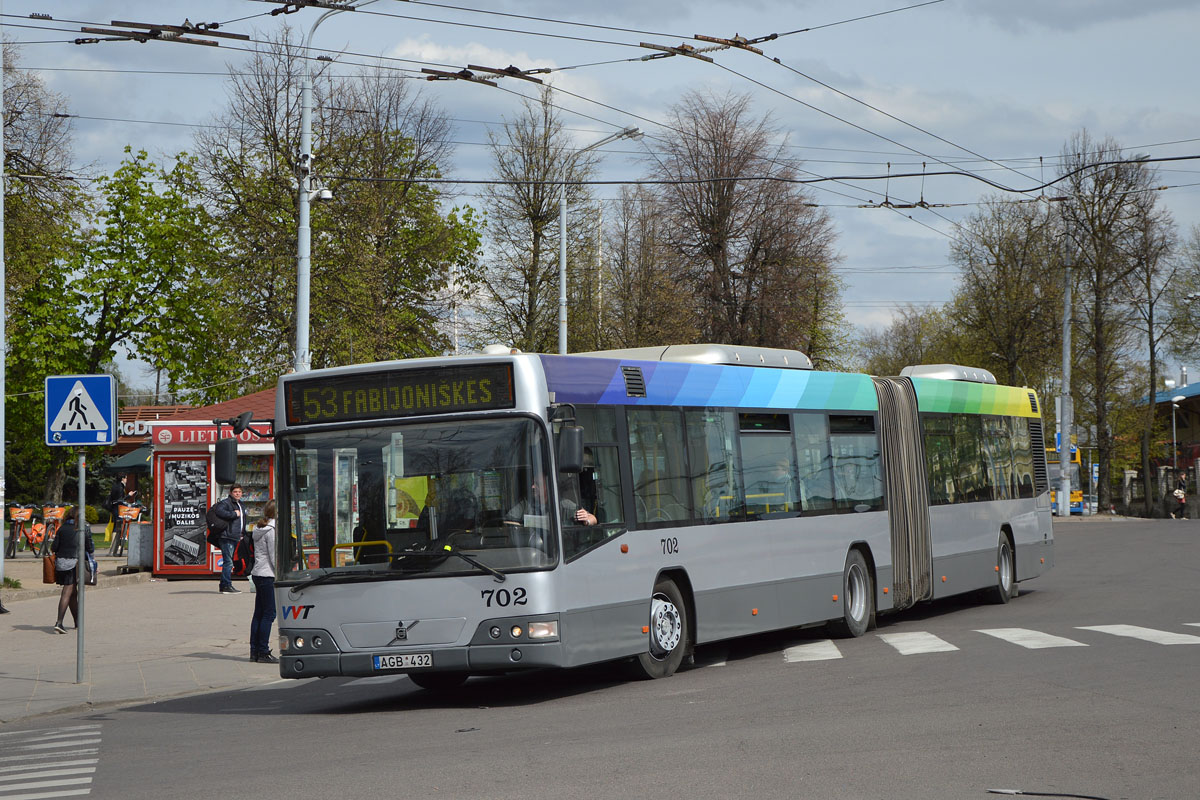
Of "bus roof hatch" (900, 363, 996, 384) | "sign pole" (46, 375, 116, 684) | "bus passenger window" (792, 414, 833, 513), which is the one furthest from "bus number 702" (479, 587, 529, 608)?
"bus roof hatch" (900, 363, 996, 384)

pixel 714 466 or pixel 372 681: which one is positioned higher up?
pixel 714 466

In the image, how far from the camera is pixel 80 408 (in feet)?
47.4

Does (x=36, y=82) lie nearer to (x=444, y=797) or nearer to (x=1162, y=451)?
(x=444, y=797)

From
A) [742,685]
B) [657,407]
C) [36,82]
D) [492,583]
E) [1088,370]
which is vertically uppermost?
[36,82]

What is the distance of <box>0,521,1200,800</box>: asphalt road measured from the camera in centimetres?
754

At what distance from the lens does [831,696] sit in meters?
10.7

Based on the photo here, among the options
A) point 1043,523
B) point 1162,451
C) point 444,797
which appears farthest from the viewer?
point 1162,451

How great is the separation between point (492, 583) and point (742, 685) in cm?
227

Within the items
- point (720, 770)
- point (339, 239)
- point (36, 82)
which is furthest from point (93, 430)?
point (36, 82)

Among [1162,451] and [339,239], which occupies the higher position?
[339,239]

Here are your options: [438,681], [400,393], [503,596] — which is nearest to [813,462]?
[438,681]

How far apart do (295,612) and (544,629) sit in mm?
2082

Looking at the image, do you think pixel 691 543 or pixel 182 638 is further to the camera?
pixel 182 638

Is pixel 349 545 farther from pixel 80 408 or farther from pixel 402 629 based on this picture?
pixel 80 408
